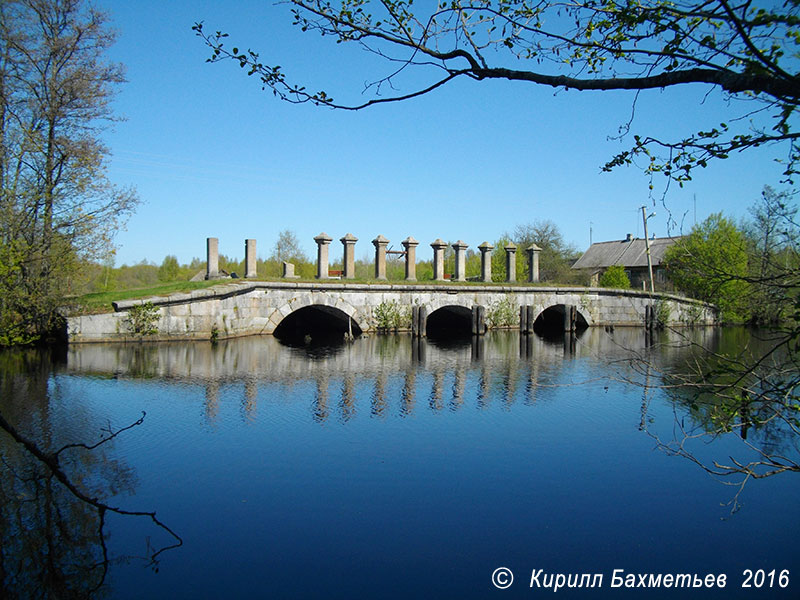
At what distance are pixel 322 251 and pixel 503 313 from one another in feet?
27.2

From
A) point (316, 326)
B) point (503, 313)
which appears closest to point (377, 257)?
point (316, 326)

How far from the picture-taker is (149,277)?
5434 centimetres

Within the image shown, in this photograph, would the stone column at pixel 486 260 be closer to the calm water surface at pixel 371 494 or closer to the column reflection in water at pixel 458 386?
the column reflection in water at pixel 458 386

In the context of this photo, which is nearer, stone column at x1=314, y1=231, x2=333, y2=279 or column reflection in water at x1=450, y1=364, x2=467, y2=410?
column reflection in water at x1=450, y1=364, x2=467, y2=410

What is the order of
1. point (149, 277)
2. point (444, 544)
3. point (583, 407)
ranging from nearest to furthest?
1. point (444, 544)
2. point (583, 407)
3. point (149, 277)

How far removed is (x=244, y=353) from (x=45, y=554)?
471 inches

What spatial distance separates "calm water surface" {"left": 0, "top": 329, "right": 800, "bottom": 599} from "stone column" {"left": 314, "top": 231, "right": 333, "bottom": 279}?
1193 cm

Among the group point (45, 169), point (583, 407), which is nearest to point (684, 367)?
point (583, 407)

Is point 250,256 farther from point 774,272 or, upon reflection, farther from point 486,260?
point 774,272

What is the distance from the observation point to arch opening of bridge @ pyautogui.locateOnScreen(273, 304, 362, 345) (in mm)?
22547

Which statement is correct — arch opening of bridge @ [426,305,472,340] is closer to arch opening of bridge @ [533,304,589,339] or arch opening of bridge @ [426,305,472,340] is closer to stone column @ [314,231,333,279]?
arch opening of bridge @ [533,304,589,339]


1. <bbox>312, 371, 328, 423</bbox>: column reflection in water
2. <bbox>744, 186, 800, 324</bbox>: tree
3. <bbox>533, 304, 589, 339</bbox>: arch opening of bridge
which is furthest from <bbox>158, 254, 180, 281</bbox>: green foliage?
<bbox>744, 186, 800, 324</bbox>: tree

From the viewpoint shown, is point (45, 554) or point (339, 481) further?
point (339, 481)

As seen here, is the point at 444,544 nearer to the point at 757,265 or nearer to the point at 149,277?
the point at 757,265
